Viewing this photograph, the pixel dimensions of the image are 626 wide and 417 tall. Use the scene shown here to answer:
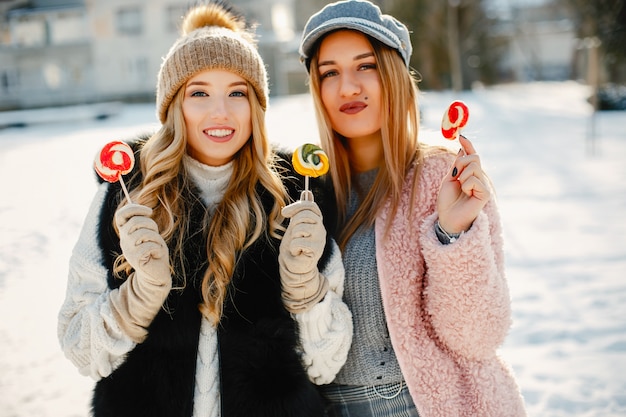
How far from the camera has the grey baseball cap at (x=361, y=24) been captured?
2434 mm

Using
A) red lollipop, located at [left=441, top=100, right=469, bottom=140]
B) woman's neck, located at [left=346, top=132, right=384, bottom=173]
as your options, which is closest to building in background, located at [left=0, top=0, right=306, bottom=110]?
woman's neck, located at [left=346, top=132, right=384, bottom=173]

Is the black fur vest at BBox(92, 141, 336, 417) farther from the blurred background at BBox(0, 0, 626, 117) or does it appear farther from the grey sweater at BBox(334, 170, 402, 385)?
the blurred background at BBox(0, 0, 626, 117)

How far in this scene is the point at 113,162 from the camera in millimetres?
2174

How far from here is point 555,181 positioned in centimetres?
1092

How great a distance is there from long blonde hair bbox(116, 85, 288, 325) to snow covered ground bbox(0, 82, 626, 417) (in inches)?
32.5

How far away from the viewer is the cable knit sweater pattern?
2201mm

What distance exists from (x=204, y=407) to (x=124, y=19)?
3570 centimetres

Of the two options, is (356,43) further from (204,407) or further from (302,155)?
(204,407)

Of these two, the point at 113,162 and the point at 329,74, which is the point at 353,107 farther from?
the point at 113,162

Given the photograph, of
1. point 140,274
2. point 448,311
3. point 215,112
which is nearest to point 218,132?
point 215,112

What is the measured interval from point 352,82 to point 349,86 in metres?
0.03

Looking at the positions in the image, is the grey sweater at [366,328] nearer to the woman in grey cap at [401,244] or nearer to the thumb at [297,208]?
the woman in grey cap at [401,244]

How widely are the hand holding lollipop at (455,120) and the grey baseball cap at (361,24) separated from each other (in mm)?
360

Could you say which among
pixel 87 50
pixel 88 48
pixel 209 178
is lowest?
pixel 209 178
